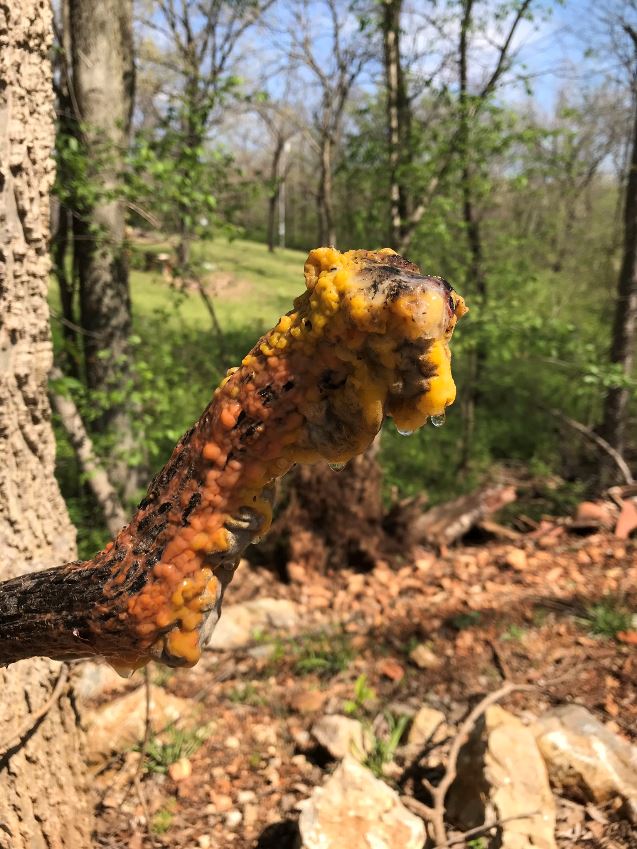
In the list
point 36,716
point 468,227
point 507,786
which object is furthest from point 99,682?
point 468,227

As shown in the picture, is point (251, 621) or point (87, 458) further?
point (251, 621)

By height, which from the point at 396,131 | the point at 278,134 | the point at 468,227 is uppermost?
the point at 278,134

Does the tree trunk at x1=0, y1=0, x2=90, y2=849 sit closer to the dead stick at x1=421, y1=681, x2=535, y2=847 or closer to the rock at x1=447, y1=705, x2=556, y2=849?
the dead stick at x1=421, y1=681, x2=535, y2=847

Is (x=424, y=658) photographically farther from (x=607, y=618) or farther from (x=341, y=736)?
(x=607, y=618)

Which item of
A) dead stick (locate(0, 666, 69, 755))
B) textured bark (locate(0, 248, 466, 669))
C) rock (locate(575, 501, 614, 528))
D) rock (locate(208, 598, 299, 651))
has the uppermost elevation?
textured bark (locate(0, 248, 466, 669))

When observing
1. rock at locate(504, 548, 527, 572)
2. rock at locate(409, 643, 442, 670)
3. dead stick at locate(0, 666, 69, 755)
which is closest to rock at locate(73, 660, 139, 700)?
dead stick at locate(0, 666, 69, 755)

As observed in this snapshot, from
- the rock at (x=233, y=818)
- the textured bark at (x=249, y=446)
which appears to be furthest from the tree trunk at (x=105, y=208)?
the textured bark at (x=249, y=446)
